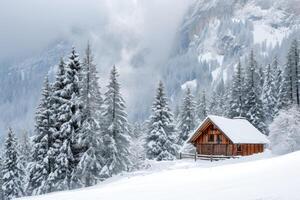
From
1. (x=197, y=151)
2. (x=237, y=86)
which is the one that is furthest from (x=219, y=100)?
(x=197, y=151)

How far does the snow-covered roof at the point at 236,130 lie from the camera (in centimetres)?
5381

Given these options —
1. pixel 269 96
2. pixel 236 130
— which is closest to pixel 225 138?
pixel 236 130

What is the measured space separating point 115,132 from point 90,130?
5.12 meters

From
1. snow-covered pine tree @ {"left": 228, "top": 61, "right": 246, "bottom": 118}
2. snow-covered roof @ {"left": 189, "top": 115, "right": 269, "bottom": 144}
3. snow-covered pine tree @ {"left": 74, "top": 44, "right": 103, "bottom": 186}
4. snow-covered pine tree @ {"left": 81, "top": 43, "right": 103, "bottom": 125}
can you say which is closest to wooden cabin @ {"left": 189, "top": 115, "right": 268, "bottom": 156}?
snow-covered roof @ {"left": 189, "top": 115, "right": 269, "bottom": 144}

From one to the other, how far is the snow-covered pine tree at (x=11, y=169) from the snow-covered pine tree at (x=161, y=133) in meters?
18.5

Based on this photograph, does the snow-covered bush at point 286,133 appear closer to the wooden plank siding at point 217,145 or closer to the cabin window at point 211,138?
the wooden plank siding at point 217,145

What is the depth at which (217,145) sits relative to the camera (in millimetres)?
55188

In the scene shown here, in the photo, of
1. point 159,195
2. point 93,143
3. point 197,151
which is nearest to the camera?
point 159,195

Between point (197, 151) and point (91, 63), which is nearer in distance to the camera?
point (91, 63)

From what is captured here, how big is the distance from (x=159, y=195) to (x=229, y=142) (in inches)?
1541

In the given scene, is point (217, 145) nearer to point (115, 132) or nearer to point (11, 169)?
point (115, 132)

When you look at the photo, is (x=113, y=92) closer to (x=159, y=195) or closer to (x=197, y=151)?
(x=197, y=151)

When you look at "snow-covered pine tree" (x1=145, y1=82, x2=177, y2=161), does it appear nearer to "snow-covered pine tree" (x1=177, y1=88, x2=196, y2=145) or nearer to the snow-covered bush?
"snow-covered pine tree" (x1=177, y1=88, x2=196, y2=145)

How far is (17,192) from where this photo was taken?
5575 centimetres
